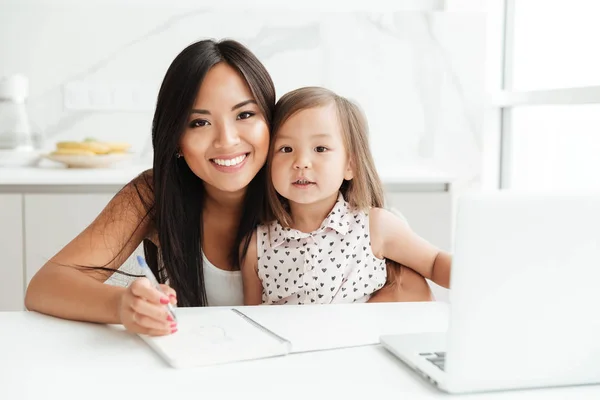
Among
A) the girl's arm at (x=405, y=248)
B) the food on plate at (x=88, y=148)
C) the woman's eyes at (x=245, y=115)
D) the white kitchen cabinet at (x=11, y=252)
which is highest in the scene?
the woman's eyes at (x=245, y=115)

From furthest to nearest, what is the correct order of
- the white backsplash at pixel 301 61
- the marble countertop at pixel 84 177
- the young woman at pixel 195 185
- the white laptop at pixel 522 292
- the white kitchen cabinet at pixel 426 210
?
1. the white backsplash at pixel 301 61
2. the white kitchen cabinet at pixel 426 210
3. the marble countertop at pixel 84 177
4. the young woman at pixel 195 185
5. the white laptop at pixel 522 292

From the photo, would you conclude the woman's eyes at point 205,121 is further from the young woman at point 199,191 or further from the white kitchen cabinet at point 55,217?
the white kitchen cabinet at point 55,217

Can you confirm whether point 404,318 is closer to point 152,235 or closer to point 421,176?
point 152,235

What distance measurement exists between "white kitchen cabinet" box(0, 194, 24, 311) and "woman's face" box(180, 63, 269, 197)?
3.84 ft

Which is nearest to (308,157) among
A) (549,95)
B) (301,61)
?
(549,95)

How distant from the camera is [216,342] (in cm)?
102

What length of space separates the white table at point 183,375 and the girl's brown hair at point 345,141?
59 cm

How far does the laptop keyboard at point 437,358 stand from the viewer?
0.93 meters

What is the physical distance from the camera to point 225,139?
1.50m

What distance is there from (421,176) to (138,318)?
175 centimetres

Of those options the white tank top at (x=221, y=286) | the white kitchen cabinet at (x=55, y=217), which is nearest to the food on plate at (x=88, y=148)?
the white kitchen cabinet at (x=55, y=217)

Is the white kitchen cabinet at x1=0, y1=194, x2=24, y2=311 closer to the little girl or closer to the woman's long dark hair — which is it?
the woman's long dark hair

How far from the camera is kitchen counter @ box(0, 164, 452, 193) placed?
2.47 meters

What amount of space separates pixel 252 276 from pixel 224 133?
0.32 metres
